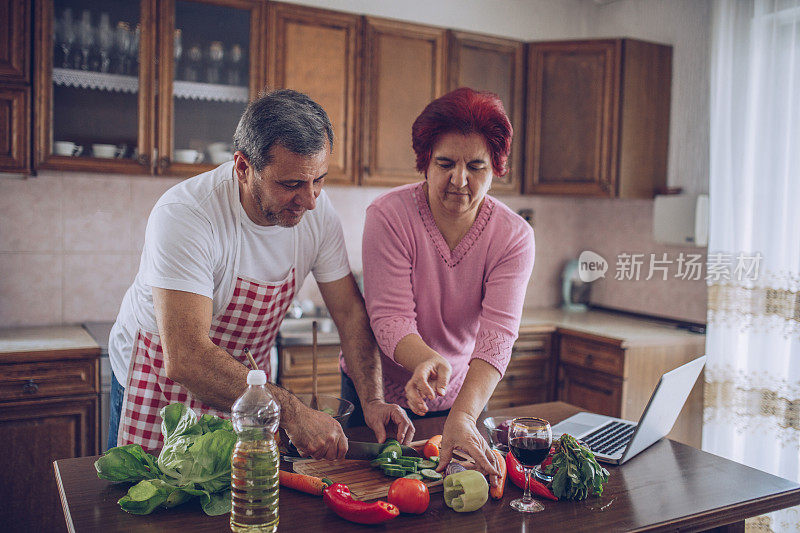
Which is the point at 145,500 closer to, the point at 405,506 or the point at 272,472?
the point at 272,472

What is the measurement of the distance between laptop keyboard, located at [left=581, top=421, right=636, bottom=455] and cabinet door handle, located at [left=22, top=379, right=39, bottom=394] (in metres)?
1.97

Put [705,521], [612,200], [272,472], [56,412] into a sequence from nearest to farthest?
[272,472]
[705,521]
[56,412]
[612,200]

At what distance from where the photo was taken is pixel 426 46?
3438 millimetres

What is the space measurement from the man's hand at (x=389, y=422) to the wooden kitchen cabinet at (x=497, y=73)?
224 cm

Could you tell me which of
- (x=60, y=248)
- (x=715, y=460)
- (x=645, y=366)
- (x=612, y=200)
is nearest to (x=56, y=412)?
(x=60, y=248)

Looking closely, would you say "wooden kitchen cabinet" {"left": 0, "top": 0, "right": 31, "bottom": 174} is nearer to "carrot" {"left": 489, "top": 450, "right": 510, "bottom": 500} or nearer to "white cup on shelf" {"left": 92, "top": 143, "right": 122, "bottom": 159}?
"white cup on shelf" {"left": 92, "top": 143, "right": 122, "bottom": 159}

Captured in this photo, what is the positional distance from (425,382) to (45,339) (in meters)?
1.93

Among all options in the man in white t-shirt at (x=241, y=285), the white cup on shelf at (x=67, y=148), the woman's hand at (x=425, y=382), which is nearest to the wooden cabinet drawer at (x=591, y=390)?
the man in white t-shirt at (x=241, y=285)

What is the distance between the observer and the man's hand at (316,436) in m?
1.35

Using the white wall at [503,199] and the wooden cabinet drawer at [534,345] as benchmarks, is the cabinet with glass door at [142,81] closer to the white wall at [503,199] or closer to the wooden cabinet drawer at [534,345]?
the white wall at [503,199]

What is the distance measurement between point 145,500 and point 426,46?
278cm

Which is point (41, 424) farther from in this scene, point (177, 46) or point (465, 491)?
point (465, 491)

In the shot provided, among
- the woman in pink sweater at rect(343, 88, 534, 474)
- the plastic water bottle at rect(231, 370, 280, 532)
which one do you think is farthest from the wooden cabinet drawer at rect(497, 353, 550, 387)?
the plastic water bottle at rect(231, 370, 280, 532)

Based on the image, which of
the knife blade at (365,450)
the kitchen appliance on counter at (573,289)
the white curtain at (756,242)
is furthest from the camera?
the kitchen appliance on counter at (573,289)
